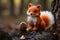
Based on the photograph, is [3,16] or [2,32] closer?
[2,32]

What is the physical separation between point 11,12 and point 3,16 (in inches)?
2.2

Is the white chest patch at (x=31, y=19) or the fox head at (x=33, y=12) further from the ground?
the fox head at (x=33, y=12)

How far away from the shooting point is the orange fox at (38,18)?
1610mm

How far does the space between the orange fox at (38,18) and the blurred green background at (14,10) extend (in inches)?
1.6

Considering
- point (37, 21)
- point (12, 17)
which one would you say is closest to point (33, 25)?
point (37, 21)

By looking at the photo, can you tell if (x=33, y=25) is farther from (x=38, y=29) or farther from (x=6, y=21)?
(x=6, y=21)

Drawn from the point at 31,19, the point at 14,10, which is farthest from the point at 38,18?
the point at 14,10

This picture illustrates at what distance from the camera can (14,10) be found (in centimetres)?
167

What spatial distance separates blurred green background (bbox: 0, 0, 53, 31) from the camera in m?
1.65

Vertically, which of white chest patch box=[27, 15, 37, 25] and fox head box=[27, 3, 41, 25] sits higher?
fox head box=[27, 3, 41, 25]

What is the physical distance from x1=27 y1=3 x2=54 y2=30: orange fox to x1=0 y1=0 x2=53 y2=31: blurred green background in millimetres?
42

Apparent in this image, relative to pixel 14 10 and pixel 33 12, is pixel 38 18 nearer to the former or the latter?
pixel 33 12

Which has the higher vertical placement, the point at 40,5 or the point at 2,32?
the point at 40,5

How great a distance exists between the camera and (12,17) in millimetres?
1646
